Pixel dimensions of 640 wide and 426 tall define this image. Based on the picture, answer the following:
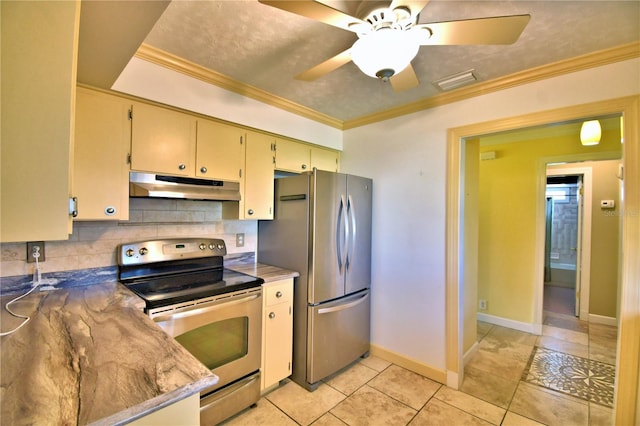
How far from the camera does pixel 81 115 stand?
1.63 meters

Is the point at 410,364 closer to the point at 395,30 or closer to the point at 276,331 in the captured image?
the point at 276,331

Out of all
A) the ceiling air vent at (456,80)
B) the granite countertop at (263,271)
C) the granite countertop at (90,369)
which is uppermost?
the ceiling air vent at (456,80)

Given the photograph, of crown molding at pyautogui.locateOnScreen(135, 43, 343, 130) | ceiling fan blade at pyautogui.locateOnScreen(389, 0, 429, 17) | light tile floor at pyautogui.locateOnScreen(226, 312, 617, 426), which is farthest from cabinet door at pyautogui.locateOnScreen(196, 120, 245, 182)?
light tile floor at pyautogui.locateOnScreen(226, 312, 617, 426)

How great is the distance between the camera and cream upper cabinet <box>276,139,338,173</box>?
2.66m

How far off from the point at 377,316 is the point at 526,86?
90.9 inches

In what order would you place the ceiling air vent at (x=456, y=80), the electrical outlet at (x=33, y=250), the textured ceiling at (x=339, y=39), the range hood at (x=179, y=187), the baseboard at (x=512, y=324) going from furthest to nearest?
the baseboard at (x=512, y=324)
the ceiling air vent at (x=456, y=80)
the range hood at (x=179, y=187)
the electrical outlet at (x=33, y=250)
the textured ceiling at (x=339, y=39)

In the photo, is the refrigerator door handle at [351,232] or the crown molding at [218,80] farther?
the refrigerator door handle at [351,232]

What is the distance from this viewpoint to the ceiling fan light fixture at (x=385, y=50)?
122 centimetres

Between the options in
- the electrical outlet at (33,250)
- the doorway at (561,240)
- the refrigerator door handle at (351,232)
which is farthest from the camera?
the doorway at (561,240)

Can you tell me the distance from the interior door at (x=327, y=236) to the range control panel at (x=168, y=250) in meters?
0.82

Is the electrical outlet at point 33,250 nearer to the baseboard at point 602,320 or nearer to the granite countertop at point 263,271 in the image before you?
the granite countertop at point 263,271

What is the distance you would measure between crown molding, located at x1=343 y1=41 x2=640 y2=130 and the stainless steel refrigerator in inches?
31.9

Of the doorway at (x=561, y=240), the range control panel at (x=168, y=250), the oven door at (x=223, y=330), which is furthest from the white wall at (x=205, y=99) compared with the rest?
the doorway at (x=561, y=240)

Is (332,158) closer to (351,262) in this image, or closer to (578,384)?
(351,262)
